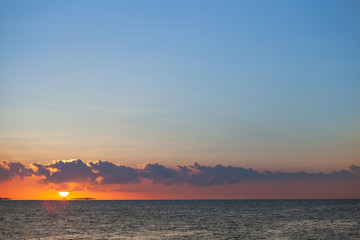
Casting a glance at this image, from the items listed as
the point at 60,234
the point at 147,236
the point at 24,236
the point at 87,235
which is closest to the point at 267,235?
the point at 147,236

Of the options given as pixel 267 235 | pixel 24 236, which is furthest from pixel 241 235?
pixel 24 236

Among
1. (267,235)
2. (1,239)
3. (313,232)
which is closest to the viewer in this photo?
(1,239)

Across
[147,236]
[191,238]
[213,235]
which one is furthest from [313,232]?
[147,236]

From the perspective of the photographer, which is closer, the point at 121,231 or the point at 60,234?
the point at 60,234

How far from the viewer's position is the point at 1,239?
85.4 meters

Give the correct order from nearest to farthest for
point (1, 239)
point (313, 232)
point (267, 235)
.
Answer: point (1, 239) → point (267, 235) → point (313, 232)

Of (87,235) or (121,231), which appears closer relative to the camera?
(87,235)

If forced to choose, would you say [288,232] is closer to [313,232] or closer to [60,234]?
[313,232]

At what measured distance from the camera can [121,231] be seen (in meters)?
99.8

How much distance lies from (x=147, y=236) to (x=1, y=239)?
104ft

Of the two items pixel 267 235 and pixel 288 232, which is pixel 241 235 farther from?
pixel 288 232

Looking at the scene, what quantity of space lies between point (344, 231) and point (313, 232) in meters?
8.87

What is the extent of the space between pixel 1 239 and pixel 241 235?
53.7 meters

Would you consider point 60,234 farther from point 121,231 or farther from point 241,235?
point 241,235
